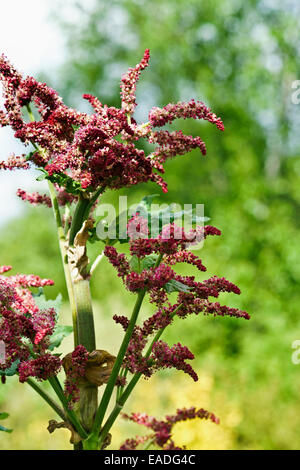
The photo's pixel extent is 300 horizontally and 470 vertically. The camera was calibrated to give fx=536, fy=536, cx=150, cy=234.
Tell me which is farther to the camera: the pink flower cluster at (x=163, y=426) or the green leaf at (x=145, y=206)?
the green leaf at (x=145, y=206)

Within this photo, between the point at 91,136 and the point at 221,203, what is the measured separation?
7528 mm

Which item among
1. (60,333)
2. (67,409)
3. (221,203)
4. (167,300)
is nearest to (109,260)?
(167,300)

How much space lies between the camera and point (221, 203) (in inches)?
323

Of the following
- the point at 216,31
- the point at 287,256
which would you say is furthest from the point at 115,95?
the point at 287,256

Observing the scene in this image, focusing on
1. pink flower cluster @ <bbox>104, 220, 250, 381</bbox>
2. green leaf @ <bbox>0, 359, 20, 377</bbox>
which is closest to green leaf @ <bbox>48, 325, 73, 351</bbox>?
green leaf @ <bbox>0, 359, 20, 377</bbox>

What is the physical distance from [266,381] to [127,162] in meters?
6.33

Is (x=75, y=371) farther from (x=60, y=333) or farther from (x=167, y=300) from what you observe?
(x=60, y=333)

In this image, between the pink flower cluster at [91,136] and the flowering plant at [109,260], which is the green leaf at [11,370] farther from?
the pink flower cluster at [91,136]

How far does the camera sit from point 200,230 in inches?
31.3

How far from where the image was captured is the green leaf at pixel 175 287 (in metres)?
0.83

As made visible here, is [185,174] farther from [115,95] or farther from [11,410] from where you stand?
[11,410]

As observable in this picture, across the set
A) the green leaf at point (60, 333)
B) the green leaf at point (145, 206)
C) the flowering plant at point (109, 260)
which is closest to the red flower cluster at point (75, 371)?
the flowering plant at point (109, 260)

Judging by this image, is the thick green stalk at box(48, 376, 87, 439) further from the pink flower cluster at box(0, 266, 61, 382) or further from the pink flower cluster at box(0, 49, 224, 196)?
the pink flower cluster at box(0, 49, 224, 196)

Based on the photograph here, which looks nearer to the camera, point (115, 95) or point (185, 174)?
point (185, 174)
